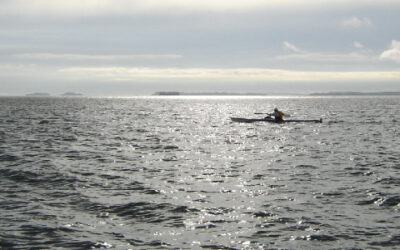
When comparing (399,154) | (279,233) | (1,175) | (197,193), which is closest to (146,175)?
(197,193)

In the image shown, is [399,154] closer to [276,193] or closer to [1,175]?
[276,193]

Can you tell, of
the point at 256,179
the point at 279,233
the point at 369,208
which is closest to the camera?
the point at 279,233

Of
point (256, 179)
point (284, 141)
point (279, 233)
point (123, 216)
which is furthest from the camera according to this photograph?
point (284, 141)

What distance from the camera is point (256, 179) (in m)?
21.2

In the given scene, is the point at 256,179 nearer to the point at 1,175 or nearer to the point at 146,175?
the point at 146,175

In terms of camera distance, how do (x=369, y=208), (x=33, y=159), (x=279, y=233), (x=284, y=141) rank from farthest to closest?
(x=284, y=141) → (x=33, y=159) → (x=369, y=208) → (x=279, y=233)

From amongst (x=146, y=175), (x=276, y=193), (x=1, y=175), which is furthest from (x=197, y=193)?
(x=1, y=175)

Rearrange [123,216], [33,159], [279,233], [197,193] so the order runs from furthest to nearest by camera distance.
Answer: [33,159], [197,193], [123,216], [279,233]

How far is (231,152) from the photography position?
31.5 metres

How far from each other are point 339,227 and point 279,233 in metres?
1.97

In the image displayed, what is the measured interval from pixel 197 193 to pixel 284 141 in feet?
69.8

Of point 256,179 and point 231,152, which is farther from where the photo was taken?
point 231,152

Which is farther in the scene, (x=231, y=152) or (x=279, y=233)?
(x=231, y=152)

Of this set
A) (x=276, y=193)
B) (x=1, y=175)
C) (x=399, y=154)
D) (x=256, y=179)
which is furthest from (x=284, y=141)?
(x=1, y=175)
